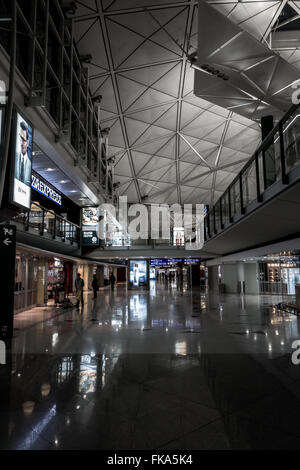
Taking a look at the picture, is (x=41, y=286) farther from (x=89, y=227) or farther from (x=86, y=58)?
(x=86, y=58)

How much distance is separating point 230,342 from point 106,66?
2102cm

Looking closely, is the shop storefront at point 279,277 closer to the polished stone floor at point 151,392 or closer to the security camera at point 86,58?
the polished stone floor at point 151,392

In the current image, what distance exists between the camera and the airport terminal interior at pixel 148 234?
4590mm

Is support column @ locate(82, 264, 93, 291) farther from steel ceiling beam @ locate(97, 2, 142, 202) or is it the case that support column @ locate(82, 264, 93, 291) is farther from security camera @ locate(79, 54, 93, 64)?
security camera @ locate(79, 54, 93, 64)

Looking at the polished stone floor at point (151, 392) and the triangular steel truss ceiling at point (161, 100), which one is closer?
the polished stone floor at point (151, 392)

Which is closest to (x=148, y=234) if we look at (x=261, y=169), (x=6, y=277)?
(x=261, y=169)

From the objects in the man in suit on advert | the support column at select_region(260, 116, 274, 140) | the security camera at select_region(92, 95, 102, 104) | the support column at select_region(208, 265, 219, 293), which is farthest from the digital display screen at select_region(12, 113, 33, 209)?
the support column at select_region(208, 265, 219, 293)

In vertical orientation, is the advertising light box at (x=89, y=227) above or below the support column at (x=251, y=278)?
above

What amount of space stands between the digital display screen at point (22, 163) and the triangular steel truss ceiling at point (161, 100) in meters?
13.1

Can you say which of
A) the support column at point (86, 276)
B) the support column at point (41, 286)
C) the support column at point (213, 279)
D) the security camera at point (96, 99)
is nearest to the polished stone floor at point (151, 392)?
the support column at point (41, 286)

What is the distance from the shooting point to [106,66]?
22.1 metres

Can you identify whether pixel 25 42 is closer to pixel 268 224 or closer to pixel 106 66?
pixel 106 66

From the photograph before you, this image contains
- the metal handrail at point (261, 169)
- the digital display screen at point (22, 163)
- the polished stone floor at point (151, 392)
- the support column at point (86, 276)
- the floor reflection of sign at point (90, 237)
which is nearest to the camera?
the polished stone floor at point (151, 392)
